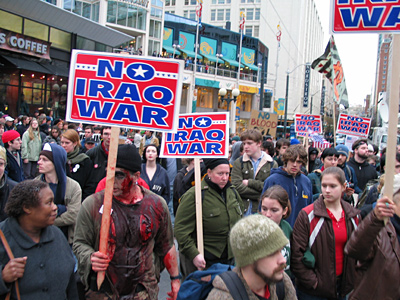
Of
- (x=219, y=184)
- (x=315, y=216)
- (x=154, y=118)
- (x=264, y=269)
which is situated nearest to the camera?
(x=264, y=269)

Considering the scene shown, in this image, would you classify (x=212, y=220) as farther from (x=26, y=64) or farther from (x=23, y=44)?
(x=26, y=64)

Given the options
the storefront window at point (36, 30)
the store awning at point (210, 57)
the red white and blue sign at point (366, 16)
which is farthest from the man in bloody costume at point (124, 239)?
the store awning at point (210, 57)

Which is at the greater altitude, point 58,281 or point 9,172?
point 9,172

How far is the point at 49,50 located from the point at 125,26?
1778 cm

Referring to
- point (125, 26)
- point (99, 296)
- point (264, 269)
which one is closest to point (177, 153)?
point (99, 296)

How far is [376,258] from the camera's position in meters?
2.96

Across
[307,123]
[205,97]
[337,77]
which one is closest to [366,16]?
[337,77]

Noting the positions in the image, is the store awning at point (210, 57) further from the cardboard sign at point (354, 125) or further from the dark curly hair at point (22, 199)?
the dark curly hair at point (22, 199)

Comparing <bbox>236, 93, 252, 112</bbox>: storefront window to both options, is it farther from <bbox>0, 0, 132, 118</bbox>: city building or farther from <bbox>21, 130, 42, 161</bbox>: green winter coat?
<bbox>21, 130, 42, 161</bbox>: green winter coat

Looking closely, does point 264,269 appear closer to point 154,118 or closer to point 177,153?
point 154,118

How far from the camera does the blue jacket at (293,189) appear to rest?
4594mm

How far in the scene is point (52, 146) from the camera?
13.6ft

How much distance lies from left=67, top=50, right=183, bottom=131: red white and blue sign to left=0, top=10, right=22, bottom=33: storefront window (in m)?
19.8

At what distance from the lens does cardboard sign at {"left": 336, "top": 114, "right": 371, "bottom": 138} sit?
11.1 m
